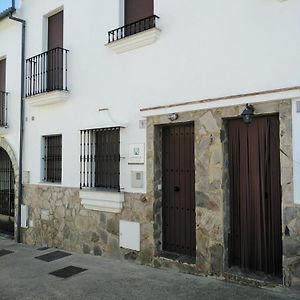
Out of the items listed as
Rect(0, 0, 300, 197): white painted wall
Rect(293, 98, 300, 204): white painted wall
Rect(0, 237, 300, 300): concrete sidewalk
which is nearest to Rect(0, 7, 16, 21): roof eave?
Rect(0, 0, 300, 197): white painted wall

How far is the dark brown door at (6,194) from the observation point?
10058 millimetres

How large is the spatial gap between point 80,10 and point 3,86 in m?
3.97

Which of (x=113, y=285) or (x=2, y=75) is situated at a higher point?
(x=2, y=75)

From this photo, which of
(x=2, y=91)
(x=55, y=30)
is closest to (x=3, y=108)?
(x=2, y=91)

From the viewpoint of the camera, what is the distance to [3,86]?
10219 millimetres

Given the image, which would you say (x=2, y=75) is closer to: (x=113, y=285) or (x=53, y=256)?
(x=53, y=256)

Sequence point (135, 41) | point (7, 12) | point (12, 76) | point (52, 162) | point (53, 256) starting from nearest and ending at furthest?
point (135, 41) → point (53, 256) → point (52, 162) → point (7, 12) → point (12, 76)

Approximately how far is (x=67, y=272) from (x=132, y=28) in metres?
4.86

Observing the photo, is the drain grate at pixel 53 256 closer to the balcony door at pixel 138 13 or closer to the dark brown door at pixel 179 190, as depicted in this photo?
the dark brown door at pixel 179 190

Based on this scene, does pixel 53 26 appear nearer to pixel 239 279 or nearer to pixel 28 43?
pixel 28 43

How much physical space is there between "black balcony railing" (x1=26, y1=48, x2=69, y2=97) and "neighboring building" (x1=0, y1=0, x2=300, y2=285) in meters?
0.04

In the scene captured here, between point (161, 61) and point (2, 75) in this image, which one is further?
point (2, 75)

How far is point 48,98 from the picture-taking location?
26.6 ft

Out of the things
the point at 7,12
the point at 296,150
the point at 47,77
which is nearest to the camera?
the point at 296,150
